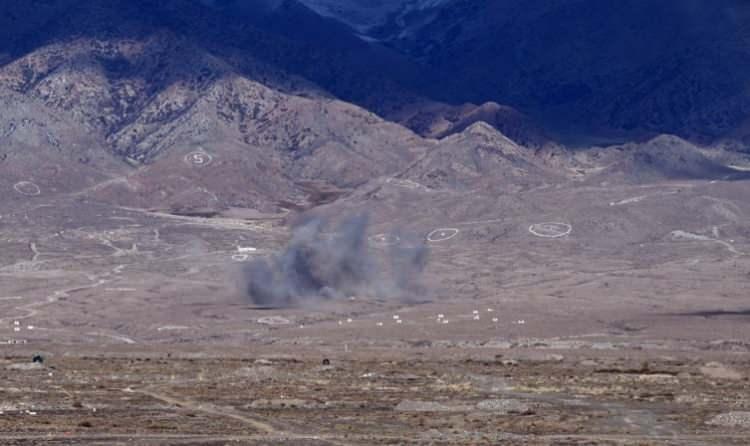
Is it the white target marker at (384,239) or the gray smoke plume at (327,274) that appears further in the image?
the white target marker at (384,239)

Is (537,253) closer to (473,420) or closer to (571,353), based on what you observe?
(571,353)

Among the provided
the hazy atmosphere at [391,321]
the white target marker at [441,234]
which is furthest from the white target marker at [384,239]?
the white target marker at [441,234]

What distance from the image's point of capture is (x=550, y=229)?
574ft

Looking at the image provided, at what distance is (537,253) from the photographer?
16362 cm

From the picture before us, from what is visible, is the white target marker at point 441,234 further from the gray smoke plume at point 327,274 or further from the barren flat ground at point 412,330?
the gray smoke plume at point 327,274

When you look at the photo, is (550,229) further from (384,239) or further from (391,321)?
(391,321)

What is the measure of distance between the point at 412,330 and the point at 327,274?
28.5 meters

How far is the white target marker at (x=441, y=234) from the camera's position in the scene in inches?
6934

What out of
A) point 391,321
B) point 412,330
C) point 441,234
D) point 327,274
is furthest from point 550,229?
point 412,330

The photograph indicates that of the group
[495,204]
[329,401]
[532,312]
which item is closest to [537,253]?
[495,204]

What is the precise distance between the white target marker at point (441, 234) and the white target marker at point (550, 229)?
8414 millimetres

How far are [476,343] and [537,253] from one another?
64541mm

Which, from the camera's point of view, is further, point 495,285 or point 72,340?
point 495,285

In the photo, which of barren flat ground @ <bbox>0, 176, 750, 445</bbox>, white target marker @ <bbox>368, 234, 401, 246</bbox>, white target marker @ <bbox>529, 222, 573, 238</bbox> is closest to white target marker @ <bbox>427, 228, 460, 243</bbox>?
barren flat ground @ <bbox>0, 176, 750, 445</bbox>
